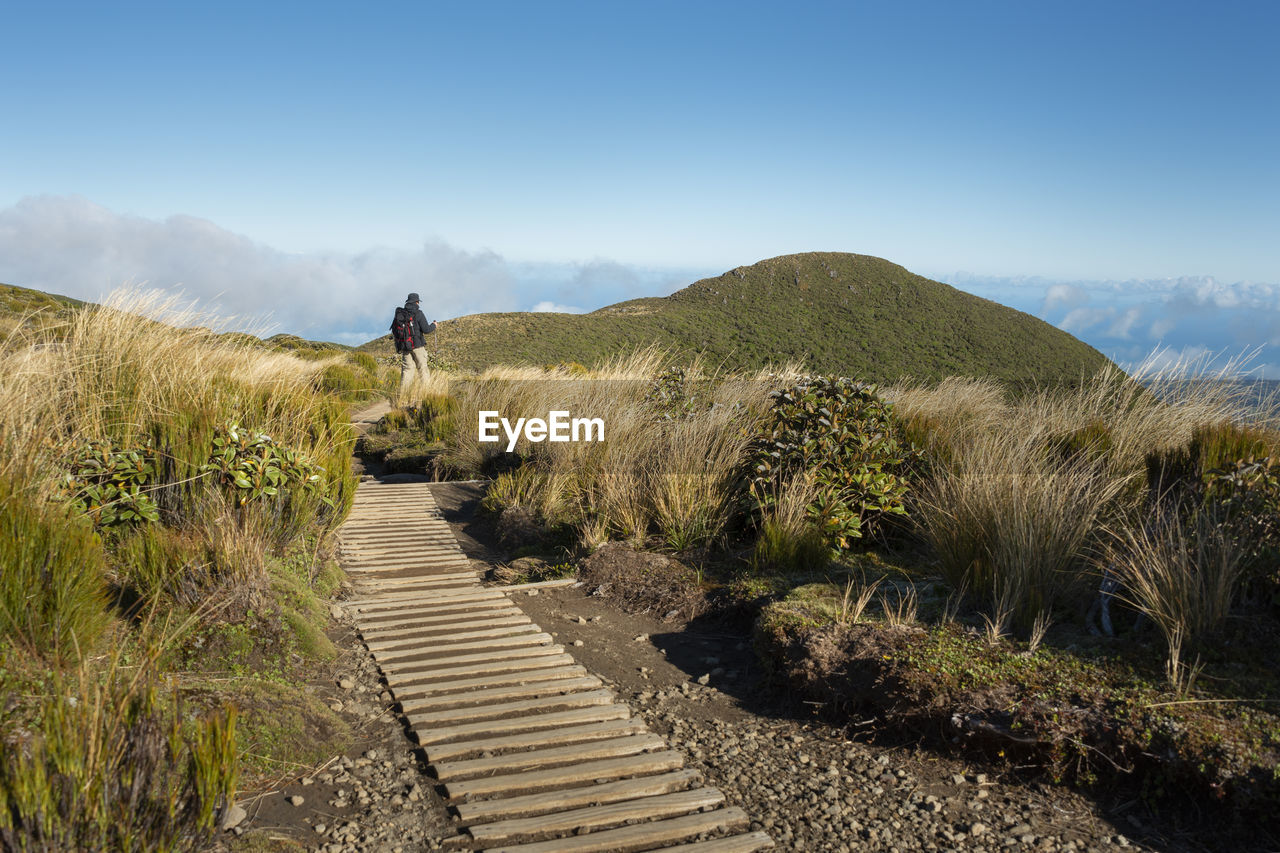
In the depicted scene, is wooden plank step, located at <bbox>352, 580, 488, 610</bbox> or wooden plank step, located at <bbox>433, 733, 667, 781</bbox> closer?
wooden plank step, located at <bbox>433, 733, 667, 781</bbox>

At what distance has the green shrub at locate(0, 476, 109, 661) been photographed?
3172mm

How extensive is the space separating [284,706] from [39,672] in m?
0.86

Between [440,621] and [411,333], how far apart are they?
11.9 metres

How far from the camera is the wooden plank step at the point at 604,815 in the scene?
294 cm

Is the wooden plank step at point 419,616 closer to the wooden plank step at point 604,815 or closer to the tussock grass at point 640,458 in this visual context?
the tussock grass at point 640,458

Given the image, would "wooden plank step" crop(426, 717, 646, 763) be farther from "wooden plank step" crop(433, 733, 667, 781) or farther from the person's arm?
the person's arm

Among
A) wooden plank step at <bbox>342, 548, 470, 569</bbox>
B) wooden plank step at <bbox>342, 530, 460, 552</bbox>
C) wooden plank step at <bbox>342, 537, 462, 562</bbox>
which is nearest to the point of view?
wooden plank step at <bbox>342, 548, 470, 569</bbox>

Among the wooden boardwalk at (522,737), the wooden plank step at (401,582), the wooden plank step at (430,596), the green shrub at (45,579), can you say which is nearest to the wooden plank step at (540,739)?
the wooden boardwalk at (522,737)

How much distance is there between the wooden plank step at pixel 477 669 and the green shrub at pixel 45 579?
1.32 m

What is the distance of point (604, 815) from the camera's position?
3.04 meters

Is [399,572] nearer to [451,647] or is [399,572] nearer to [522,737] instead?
[451,647]

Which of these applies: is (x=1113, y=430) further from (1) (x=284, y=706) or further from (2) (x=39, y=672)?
(2) (x=39, y=672)

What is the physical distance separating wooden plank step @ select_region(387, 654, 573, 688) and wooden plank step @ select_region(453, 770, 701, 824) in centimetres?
124

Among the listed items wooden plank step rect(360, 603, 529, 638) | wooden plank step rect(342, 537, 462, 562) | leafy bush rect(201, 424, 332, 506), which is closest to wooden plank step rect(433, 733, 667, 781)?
wooden plank step rect(360, 603, 529, 638)
